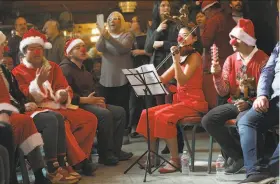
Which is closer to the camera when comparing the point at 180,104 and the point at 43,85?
the point at 43,85

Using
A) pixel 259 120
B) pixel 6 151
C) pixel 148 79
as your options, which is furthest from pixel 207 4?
pixel 6 151

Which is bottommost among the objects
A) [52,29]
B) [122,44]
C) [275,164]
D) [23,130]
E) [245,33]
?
[275,164]

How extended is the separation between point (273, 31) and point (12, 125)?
373 centimetres

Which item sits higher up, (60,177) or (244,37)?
(244,37)

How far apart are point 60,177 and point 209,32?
2.55 metres

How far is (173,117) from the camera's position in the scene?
225 inches

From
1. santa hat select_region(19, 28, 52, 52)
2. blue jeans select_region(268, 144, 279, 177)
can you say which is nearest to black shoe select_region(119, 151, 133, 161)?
A: santa hat select_region(19, 28, 52, 52)

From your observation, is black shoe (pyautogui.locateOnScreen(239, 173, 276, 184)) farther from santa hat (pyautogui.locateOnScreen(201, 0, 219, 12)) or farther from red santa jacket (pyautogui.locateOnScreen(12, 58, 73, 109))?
santa hat (pyautogui.locateOnScreen(201, 0, 219, 12))

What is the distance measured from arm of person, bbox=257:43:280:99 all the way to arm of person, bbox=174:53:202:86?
2.94 ft

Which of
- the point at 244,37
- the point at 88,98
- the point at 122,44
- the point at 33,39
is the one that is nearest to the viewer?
the point at 244,37

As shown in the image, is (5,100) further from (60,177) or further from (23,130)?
(60,177)

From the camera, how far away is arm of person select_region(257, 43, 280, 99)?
16.5ft

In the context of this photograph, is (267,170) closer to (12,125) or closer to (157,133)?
(157,133)

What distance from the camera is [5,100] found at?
498 centimetres
